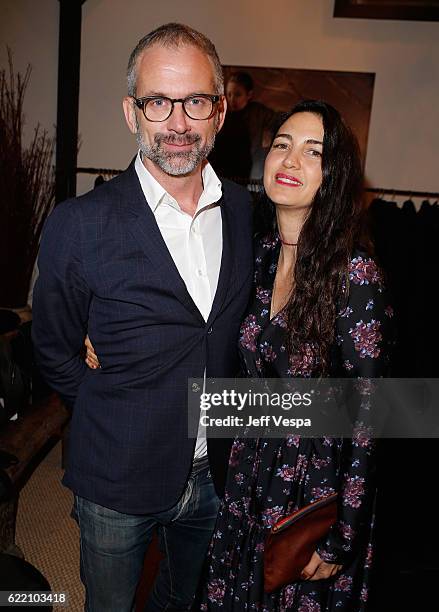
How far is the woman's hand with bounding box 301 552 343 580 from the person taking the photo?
56.2 inches

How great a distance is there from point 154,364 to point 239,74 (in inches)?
82.5

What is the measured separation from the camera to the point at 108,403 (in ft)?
4.48

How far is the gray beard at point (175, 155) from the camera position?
4.39ft

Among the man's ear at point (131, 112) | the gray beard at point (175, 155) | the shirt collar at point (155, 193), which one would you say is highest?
the man's ear at point (131, 112)

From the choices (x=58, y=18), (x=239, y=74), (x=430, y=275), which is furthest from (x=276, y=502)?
(x=58, y=18)

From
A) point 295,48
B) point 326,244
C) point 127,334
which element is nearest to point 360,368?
point 326,244

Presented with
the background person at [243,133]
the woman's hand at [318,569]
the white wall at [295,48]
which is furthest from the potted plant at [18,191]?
the woman's hand at [318,569]

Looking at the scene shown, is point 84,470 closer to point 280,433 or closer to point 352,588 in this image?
point 280,433

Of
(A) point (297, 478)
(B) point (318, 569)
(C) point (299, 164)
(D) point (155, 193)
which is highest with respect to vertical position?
(C) point (299, 164)

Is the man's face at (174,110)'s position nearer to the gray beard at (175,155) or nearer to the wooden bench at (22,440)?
the gray beard at (175,155)

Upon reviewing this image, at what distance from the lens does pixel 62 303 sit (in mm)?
1367

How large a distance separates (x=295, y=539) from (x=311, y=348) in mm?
501

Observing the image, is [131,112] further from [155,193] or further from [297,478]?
[297,478]

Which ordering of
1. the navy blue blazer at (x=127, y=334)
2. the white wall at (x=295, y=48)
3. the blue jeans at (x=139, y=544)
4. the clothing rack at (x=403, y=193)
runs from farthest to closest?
the white wall at (x=295, y=48)
the clothing rack at (x=403, y=193)
the blue jeans at (x=139, y=544)
the navy blue blazer at (x=127, y=334)
